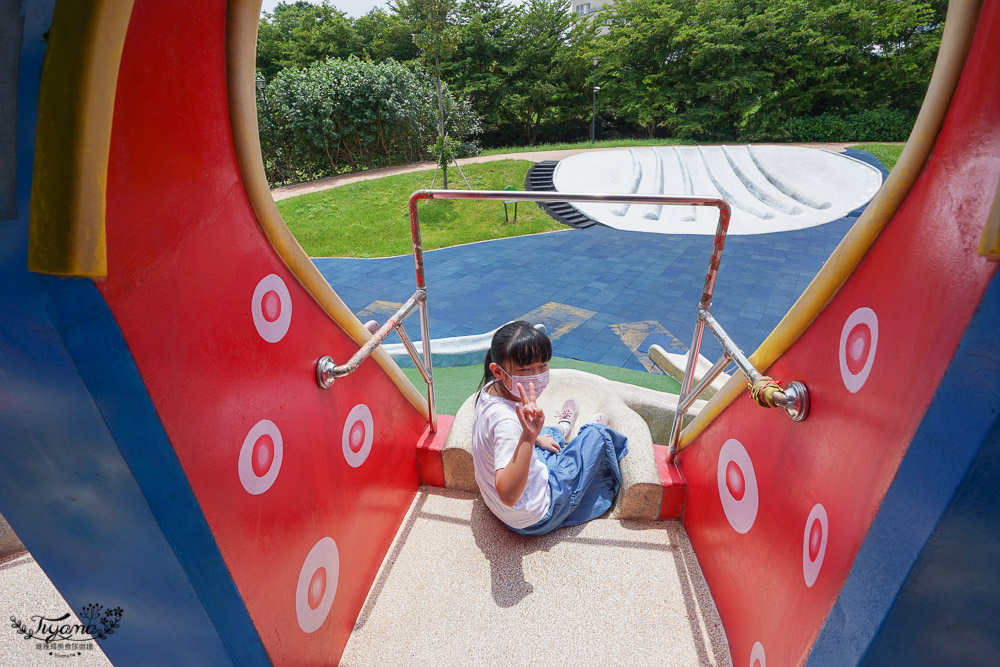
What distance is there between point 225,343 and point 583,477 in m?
1.63

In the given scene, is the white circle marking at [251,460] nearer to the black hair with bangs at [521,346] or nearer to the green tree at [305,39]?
the black hair with bangs at [521,346]

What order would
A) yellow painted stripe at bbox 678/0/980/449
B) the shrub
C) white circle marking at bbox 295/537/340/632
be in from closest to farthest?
yellow painted stripe at bbox 678/0/980/449
white circle marking at bbox 295/537/340/632
the shrub

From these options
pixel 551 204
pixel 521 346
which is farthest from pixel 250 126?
pixel 551 204

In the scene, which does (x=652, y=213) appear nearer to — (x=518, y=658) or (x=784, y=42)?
(x=518, y=658)

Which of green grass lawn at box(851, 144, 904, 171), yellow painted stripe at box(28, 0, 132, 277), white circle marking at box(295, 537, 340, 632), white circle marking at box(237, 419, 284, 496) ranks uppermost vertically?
green grass lawn at box(851, 144, 904, 171)

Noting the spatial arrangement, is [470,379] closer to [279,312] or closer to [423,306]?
Result: [423,306]

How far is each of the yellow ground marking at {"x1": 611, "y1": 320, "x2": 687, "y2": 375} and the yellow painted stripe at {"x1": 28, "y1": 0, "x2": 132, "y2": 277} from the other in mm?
5959

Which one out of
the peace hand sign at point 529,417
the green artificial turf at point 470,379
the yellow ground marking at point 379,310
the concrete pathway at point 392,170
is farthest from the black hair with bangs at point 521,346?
the concrete pathway at point 392,170

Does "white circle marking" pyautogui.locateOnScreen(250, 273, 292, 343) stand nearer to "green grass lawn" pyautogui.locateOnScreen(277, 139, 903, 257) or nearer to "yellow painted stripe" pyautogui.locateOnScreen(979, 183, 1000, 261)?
"yellow painted stripe" pyautogui.locateOnScreen(979, 183, 1000, 261)

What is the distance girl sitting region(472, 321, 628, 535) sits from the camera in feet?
5.85

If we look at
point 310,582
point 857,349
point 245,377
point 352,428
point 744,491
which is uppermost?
point 857,349

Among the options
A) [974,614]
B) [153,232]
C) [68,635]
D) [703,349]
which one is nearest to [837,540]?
[974,614]

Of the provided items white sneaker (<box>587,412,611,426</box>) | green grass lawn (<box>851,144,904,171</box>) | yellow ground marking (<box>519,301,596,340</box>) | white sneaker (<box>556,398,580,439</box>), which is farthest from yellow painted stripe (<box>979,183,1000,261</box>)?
green grass lawn (<box>851,144,904,171</box>)

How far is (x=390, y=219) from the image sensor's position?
12.5 metres
